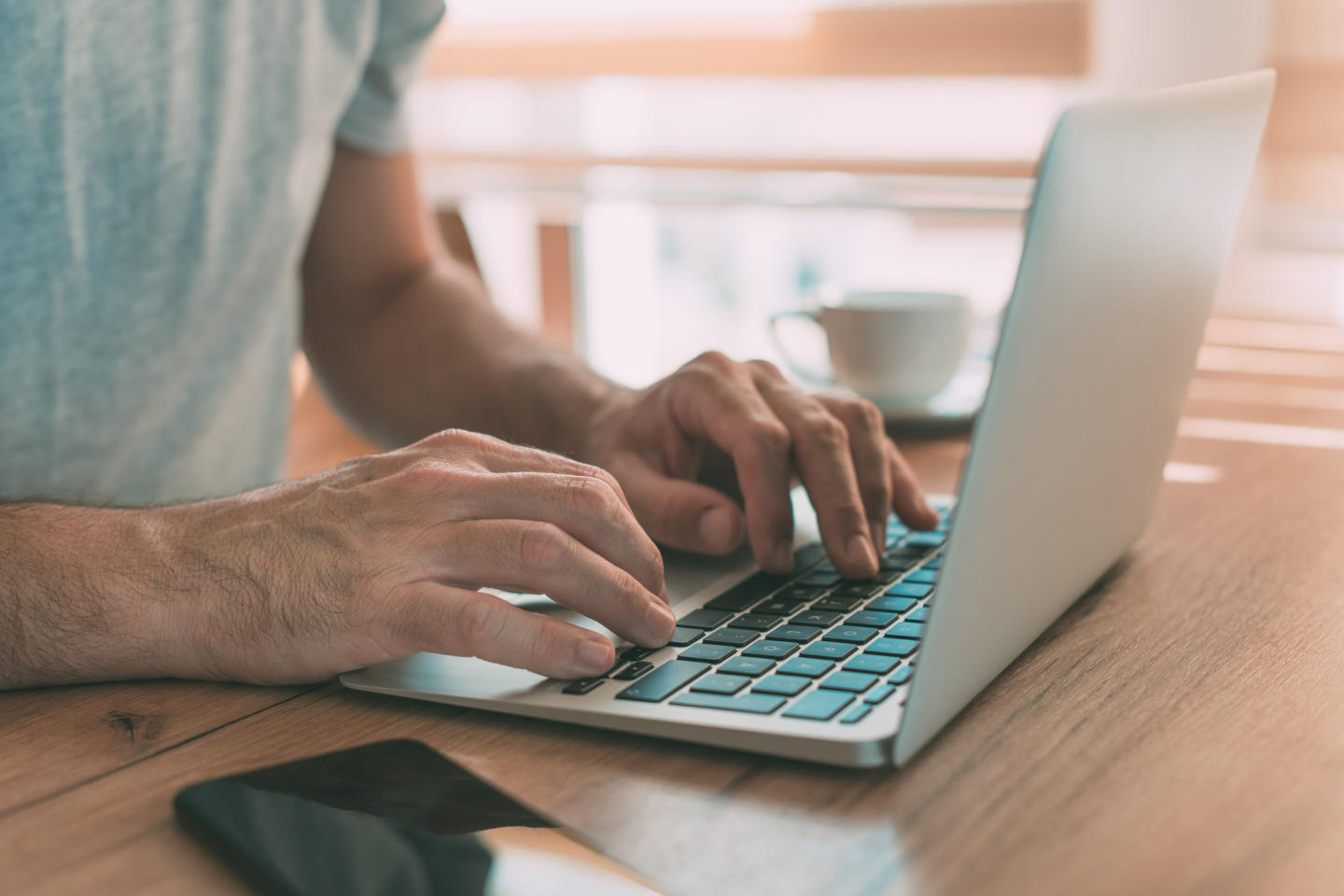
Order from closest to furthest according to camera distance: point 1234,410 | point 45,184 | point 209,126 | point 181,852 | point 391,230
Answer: point 181,852, point 45,184, point 209,126, point 1234,410, point 391,230

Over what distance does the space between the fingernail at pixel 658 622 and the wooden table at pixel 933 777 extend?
0.06 m

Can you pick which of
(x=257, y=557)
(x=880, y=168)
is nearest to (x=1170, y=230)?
(x=257, y=557)

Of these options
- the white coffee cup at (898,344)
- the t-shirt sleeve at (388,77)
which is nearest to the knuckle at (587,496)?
the white coffee cup at (898,344)

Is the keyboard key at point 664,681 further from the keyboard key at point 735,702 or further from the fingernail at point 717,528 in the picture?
the fingernail at point 717,528

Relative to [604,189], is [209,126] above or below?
above

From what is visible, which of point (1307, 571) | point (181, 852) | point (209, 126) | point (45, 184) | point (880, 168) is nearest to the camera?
point (181, 852)

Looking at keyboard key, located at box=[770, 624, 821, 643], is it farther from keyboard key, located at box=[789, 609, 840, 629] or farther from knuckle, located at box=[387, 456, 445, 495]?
knuckle, located at box=[387, 456, 445, 495]

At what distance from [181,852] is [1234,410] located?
97cm

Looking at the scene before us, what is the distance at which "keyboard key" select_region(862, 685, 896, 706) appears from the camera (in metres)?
0.45

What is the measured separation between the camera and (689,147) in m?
2.65

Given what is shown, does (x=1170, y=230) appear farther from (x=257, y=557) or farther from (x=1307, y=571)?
(x=257, y=557)

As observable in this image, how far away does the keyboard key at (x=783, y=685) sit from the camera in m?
0.46

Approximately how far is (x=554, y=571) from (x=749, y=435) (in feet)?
0.62

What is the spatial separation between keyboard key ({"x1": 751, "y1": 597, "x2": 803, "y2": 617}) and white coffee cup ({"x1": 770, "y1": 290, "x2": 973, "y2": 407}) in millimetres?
493
